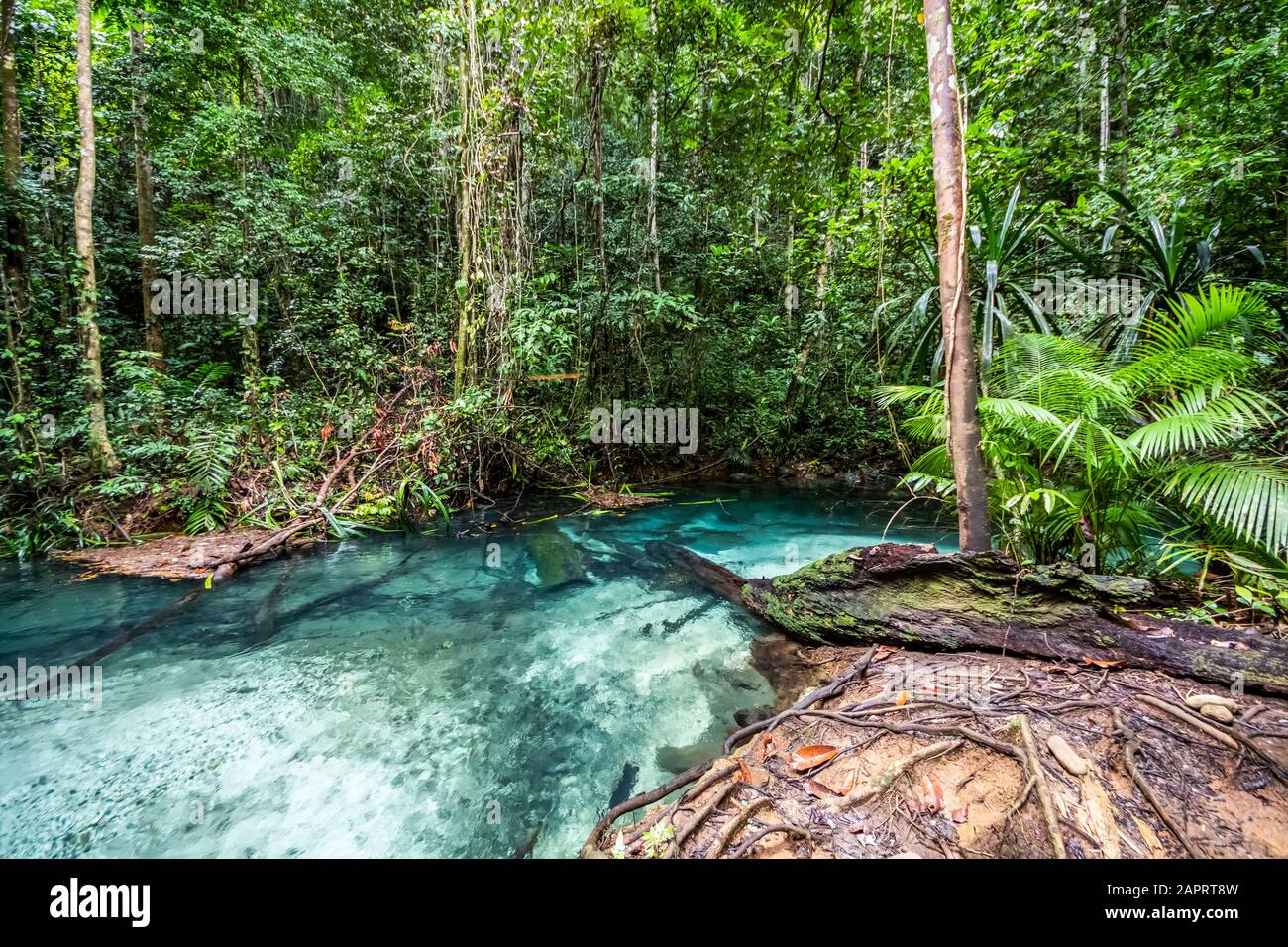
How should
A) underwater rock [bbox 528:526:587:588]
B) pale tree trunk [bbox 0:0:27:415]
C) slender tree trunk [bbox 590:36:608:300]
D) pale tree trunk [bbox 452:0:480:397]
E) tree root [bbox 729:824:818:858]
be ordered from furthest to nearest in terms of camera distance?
slender tree trunk [bbox 590:36:608:300] → pale tree trunk [bbox 452:0:480:397] → pale tree trunk [bbox 0:0:27:415] → underwater rock [bbox 528:526:587:588] → tree root [bbox 729:824:818:858]

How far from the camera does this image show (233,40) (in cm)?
870

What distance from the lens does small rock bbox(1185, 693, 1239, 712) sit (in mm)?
1788

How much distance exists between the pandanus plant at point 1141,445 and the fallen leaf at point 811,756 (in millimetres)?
1924

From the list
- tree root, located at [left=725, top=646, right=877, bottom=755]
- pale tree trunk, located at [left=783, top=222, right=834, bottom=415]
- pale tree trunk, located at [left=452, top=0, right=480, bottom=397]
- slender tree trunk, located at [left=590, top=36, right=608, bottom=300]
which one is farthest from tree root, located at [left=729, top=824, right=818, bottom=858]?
pale tree trunk, located at [left=783, top=222, right=834, bottom=415]

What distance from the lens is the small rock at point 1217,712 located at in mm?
1727

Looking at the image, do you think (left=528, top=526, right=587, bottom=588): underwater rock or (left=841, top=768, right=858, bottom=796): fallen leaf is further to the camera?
(left=528, top=526, right=587, bottom=588): underwater rock

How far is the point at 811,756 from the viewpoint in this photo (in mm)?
1919

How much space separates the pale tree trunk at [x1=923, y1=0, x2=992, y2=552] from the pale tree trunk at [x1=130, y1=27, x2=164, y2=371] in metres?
11.0

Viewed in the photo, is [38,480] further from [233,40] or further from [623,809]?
[233,40]

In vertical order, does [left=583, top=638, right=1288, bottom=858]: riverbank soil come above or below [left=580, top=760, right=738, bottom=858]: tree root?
above

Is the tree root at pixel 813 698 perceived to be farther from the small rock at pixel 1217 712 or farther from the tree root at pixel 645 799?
the small rock at pixel 1217 712

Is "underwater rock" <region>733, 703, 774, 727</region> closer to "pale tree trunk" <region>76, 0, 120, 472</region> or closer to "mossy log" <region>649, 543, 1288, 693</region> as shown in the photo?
"mossy log" <region>649, 543, 1288, 693</region>
